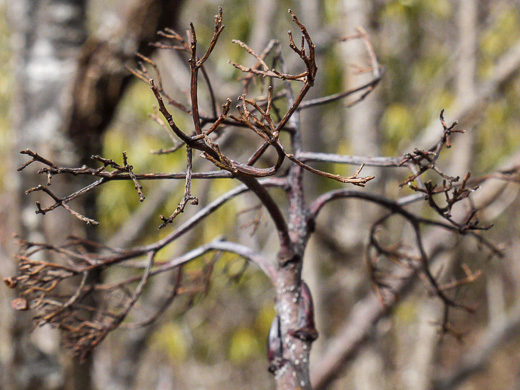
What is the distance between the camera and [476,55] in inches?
102

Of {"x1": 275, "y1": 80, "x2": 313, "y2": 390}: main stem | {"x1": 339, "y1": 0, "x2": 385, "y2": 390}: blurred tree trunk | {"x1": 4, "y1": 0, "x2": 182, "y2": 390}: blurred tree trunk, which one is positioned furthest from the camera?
{"x1": 339, "y1": 0, "x2": 385, "y2": 390}: blurred tree trunk

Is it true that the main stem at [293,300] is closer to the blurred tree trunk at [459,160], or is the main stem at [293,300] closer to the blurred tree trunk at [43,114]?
the blurred tree trunk at [43,114]

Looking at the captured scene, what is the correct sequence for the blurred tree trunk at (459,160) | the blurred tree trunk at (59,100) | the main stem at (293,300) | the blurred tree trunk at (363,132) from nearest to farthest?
the main stem at (293,300)
the blurred tree trunk at (59,100)
the blurred tree trunk at (363,132)
the blurred tree trunk at (459,160)

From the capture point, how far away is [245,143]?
2.84 metres

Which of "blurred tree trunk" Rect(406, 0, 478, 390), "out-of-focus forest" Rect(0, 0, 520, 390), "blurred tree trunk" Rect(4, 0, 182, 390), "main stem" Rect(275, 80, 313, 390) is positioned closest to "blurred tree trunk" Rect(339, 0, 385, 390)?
"out-of-focus forest" Rect(0, 0, 520, 390)

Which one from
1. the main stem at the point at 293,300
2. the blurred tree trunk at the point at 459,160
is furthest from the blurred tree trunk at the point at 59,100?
the blurred tree trunk at the point at 459,160

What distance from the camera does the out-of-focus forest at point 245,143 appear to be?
1.58 meters

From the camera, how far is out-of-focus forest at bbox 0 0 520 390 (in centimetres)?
158

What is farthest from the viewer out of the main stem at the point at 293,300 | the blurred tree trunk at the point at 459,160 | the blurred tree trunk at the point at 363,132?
the blurred tree trunk at the point at 459,160

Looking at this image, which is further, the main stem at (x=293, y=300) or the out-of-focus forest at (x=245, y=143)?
the out-of-focus forest at (x=245, y=143)

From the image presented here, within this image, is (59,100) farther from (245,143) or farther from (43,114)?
(245,143)

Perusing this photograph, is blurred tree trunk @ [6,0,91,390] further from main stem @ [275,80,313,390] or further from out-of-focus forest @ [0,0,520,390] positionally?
main stem @ [275,80,313,390]

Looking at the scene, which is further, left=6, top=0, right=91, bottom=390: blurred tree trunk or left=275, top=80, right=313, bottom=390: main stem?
left=6, top=0, right=91, bottom=390: blurred tree trunk

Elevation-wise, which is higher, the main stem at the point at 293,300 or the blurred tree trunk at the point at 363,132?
the blurred tree trunk at the point at 363,132
